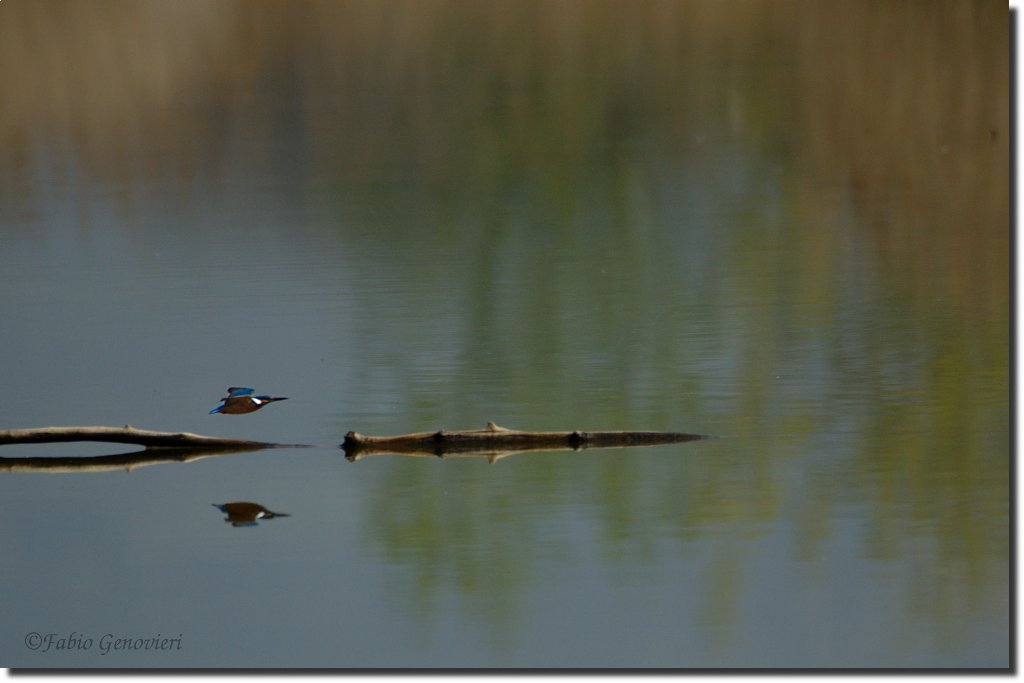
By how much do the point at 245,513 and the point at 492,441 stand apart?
60cm

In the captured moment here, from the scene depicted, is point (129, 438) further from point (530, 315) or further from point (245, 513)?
point (530, 315)

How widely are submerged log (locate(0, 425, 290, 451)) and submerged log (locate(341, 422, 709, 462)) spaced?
266mm

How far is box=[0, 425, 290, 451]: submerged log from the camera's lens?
3385mm

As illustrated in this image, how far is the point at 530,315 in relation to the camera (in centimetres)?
432

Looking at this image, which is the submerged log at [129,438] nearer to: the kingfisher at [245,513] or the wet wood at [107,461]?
the wet wood at [107,461]

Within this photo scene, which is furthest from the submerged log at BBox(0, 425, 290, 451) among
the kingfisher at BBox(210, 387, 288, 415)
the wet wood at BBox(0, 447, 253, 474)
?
the kingfisher at BBox(210, 387, 288, 415)

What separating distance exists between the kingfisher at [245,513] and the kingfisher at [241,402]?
16.0 inches

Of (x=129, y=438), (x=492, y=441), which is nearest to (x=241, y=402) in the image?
(x=129, y=438)

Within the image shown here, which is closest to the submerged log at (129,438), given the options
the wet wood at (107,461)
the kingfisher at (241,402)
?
the wet wood at (107,461)

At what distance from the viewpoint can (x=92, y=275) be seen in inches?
189

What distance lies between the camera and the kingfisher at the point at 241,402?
11.9ft

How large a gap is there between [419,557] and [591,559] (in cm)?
37

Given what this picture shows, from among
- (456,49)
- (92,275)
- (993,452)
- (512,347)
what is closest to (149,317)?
(92,275)

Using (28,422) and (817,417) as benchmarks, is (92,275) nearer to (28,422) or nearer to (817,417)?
(28,422)
